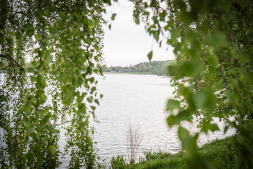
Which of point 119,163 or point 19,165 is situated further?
point 119,163

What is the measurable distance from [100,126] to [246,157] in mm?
12916

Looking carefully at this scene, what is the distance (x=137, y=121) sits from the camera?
1465cm

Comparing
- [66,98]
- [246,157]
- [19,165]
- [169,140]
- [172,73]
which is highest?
[172,73]

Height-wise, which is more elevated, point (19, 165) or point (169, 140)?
point (19, 165)

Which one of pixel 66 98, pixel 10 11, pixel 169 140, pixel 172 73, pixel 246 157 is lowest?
pixel 169 140

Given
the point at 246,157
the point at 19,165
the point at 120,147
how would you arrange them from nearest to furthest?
the point at 246,157 → the point at 19,165 → the point at 120,147

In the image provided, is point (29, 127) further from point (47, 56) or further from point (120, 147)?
point (120, 147)

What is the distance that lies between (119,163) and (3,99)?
410 centimetres

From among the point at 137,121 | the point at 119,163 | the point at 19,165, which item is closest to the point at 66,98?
the point at 19,165

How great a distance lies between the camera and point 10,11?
12.8ft

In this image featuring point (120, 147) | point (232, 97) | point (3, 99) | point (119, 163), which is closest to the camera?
point (232, 97)

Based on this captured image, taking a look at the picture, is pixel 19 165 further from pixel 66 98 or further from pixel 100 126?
pixel 100 126

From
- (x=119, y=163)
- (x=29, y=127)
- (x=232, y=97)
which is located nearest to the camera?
(x=232, y=97)

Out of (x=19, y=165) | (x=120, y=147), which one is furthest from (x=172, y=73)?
(x=120, y=147)
